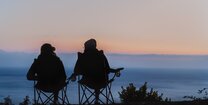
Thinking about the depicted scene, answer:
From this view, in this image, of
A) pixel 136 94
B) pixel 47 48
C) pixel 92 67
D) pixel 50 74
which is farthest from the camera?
pixel 136 94

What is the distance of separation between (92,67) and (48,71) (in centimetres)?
73

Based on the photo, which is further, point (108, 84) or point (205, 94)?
point (205, 94)

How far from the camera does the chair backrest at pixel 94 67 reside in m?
11.4

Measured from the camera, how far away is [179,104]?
1136cm

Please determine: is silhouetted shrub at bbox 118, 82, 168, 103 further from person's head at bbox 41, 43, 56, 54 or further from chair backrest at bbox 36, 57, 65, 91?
person's head at bbox 41, 43, 56, 54

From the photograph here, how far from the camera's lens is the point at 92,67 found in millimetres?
11438

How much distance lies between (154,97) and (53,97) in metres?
4.24

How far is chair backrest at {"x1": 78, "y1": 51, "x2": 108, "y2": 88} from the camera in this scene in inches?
449

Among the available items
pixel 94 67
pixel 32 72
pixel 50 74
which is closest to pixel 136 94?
pixel 94 67

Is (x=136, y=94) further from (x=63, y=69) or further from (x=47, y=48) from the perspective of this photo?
(x=47, y=48)

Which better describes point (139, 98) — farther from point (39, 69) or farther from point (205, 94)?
point (39, 69)

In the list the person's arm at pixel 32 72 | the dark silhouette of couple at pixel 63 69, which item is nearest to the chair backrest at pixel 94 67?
the dark silhouette of couple at pixel 63 69

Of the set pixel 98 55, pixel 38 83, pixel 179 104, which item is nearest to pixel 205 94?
pixel 179 104

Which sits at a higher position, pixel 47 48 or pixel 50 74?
pixel 47 48
